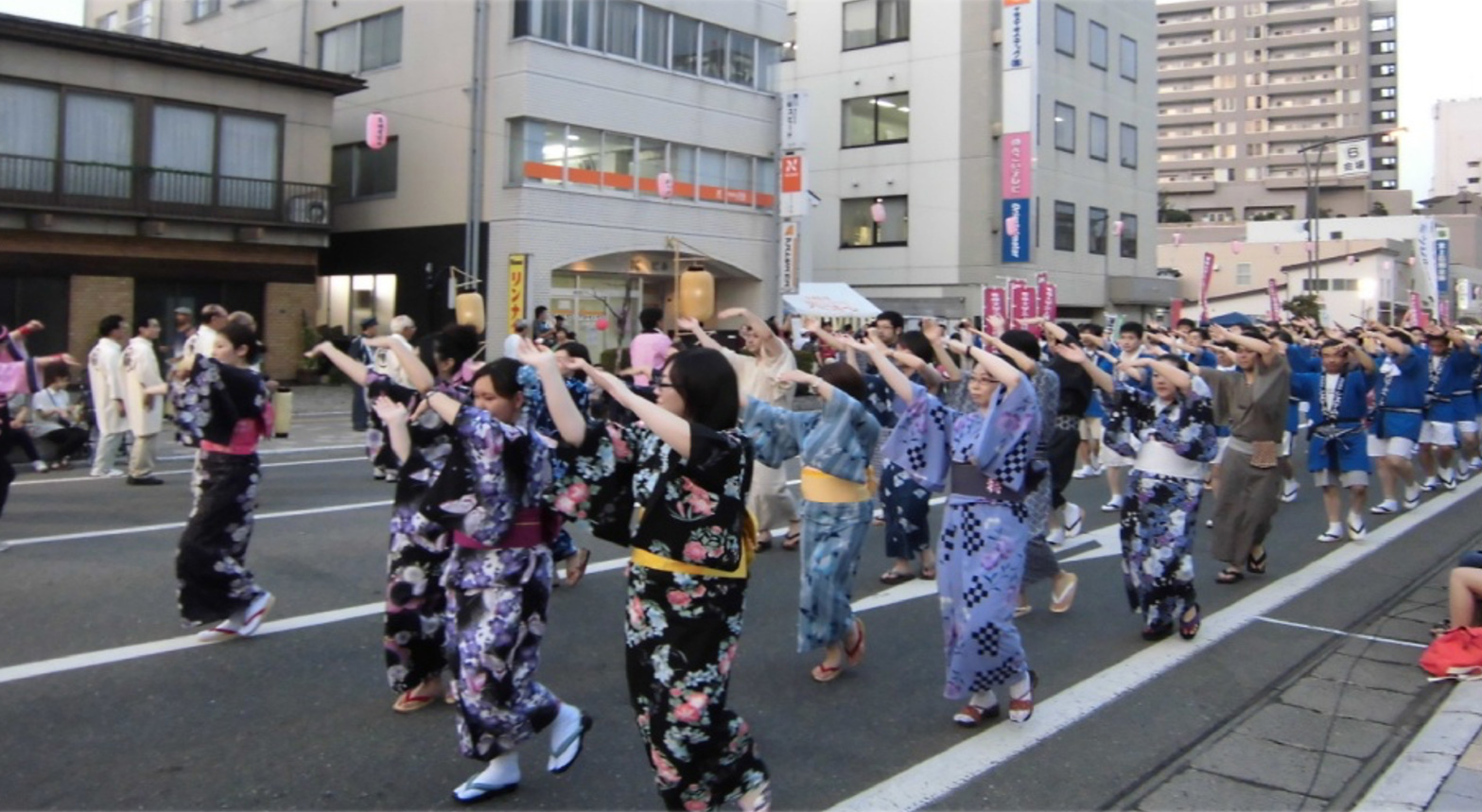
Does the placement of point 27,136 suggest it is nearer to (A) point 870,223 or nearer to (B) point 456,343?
(B) point 456,343

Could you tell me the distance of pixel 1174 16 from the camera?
320 feet

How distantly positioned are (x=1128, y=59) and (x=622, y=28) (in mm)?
23423

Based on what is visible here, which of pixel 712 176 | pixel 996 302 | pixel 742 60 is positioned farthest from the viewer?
pixel 742 60

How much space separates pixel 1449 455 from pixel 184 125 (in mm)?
23134

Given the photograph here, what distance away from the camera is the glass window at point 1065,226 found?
127 ft

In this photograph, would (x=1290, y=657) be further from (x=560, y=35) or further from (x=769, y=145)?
(x=769, y=145)

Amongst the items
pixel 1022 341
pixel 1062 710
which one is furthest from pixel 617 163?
pixel 1062 710

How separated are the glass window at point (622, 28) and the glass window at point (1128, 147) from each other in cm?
2240

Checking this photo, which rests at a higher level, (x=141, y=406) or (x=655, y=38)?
(x=655, y=38)

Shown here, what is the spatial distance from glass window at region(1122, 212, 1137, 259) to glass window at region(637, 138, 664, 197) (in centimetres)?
2178

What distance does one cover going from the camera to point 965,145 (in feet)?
117

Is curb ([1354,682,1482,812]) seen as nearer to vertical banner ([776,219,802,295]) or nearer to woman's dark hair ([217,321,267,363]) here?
woman's dark hair ([217,321,267,363])

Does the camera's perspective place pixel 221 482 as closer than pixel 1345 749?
No

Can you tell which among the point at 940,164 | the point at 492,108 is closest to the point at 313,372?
the point at 492,108
